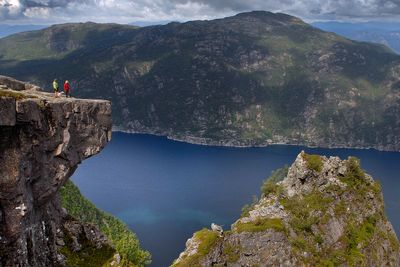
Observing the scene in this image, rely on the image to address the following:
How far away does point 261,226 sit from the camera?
64.2m

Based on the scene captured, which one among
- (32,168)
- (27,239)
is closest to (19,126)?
(32,168)

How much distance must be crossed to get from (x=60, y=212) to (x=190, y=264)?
1672 cm

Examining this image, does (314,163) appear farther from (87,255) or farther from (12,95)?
(12,95)

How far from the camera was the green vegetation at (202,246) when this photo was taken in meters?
55.4

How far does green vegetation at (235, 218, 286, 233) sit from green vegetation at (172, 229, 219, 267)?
4674mm

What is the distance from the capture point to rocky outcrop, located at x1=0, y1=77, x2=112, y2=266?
40594 millimetres

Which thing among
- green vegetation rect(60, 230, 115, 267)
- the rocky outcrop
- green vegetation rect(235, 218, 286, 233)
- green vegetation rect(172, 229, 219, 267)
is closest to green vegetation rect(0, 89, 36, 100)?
the rocky outcrop

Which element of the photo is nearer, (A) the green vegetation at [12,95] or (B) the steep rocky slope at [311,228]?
(A) the green vegetation at [12,95]

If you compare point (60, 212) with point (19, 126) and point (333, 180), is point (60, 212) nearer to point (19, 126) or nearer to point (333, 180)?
point (19, 126)

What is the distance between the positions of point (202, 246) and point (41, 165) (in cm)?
2370

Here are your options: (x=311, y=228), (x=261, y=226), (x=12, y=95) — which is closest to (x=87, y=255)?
(x=12, y=95)

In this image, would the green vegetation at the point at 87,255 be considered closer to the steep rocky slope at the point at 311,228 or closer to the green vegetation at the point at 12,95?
the steep rocky slope at the point at 311,228

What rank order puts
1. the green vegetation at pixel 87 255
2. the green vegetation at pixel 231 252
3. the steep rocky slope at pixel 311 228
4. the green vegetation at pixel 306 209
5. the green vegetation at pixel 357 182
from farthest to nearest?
the green vegetation at pixel 357 182 < the green vegetation at pixel 306 209 < the steep rocky slope at pixel 311 228 < the green vegetation at pixel 231 252 < the green vegetation at pixel 87 255

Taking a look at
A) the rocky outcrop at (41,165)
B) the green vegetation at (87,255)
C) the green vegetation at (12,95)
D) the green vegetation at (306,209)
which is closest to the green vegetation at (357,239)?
the green vegetation at (306,209)
